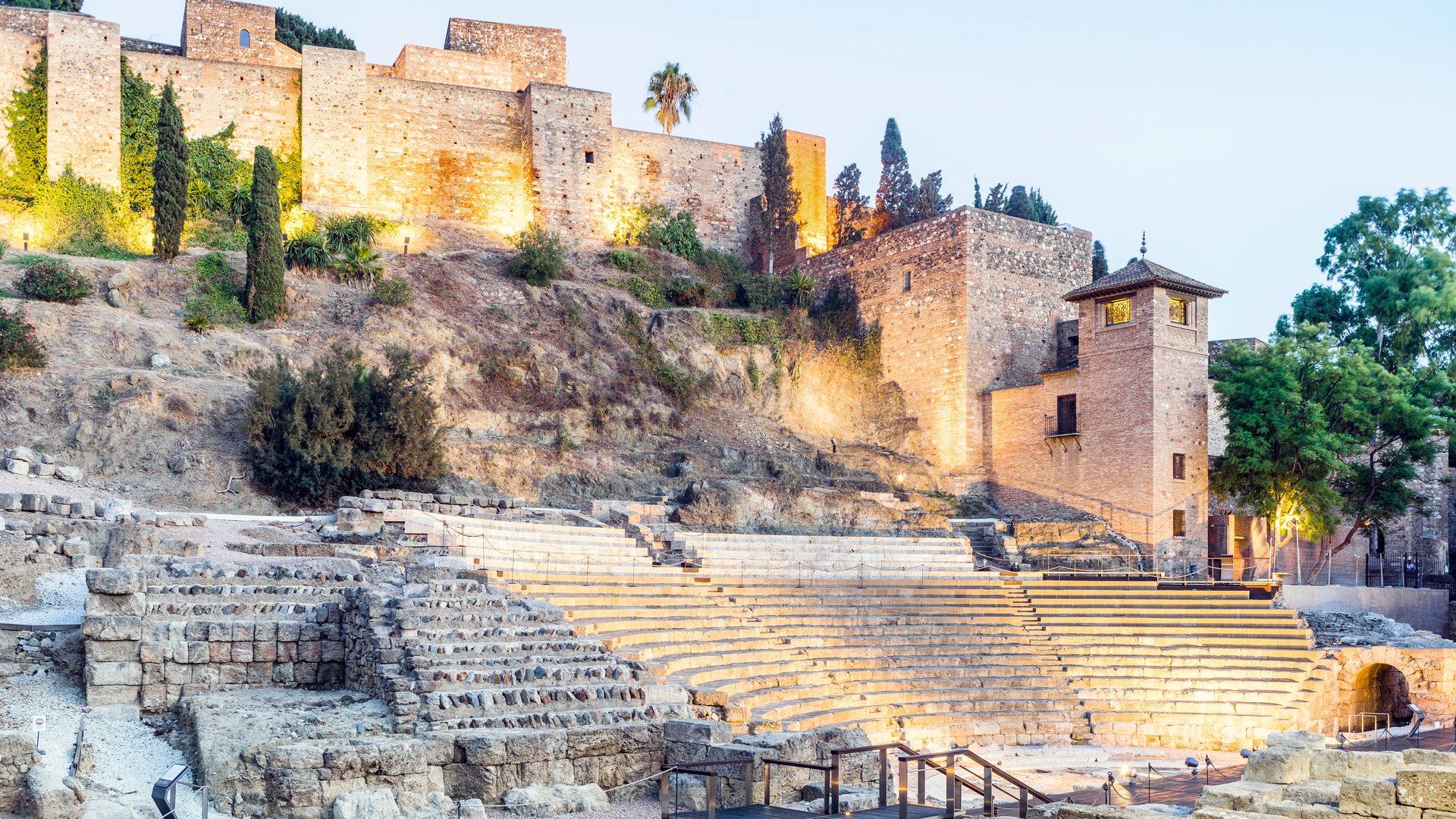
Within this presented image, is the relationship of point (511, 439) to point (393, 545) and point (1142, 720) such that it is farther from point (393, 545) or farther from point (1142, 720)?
point (1142, 720)

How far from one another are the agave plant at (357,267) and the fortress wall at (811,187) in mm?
15612

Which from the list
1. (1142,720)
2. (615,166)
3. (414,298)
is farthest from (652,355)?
(1142,720)

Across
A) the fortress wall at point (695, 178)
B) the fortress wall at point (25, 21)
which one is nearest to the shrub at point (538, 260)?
the fortress wall at point (695, 178)

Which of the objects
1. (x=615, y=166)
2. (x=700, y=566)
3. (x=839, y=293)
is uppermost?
(x=615, y=166)

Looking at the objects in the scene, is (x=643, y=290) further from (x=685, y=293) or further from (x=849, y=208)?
(x=849, y=208)

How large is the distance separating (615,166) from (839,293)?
837 centimetres

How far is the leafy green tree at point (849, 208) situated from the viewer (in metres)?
41.1

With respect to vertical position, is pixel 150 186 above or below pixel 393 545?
above

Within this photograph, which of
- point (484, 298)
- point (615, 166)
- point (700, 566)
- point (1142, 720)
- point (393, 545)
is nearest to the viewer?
point (393, 545)

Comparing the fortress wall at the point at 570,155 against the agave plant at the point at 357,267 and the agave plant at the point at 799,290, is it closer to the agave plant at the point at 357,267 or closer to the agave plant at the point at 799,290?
the agave plant at the point at 799,290

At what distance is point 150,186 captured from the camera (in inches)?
1277

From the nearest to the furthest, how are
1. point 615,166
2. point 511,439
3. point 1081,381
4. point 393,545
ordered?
point 393,545, point 511,439, point 1081,381, point 615,166

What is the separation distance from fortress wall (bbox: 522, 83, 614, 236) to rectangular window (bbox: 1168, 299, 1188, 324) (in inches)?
675

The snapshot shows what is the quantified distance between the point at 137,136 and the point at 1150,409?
2600 centimetres
